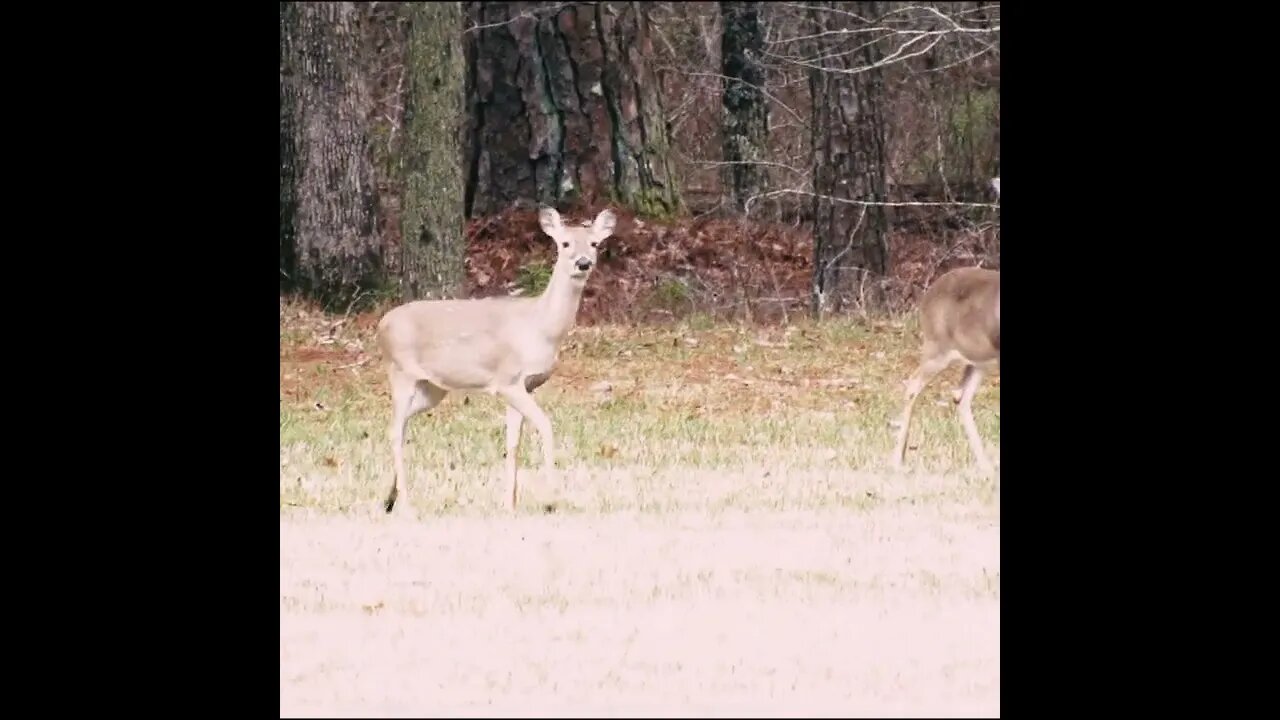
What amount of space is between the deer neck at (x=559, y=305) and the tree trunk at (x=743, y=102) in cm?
1411

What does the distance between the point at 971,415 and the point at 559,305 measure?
7.27 ft

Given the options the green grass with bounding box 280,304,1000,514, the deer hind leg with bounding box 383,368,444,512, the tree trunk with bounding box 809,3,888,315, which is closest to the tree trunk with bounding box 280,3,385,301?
the green grass with bounding box 280,304,1000,514

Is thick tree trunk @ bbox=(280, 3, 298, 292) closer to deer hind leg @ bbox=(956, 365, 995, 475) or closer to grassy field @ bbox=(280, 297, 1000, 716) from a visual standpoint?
grassy field @ bbox=(280, 297, 1000, 716)

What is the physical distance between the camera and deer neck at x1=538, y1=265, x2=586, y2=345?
9141 mm

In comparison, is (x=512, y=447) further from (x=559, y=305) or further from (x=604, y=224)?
(x=604, y=224)

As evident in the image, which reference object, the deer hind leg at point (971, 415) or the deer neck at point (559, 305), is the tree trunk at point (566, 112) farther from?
the deer neck at point (559, 305)

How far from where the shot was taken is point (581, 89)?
19.7 m

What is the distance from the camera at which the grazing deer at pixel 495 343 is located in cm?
905

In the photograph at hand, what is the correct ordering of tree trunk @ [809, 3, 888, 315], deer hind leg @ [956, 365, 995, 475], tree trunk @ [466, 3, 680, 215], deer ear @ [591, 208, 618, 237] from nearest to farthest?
deer ear @ [591, 208, 618, 237], deer hind leg @ [956, 365, 995, 475], tree trunk @ [809, 3, 888, 315], tree trunk @ [466, 3, 680, 215]

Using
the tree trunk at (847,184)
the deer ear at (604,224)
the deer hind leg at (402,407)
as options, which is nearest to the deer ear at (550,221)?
the deer ear at (604,224)

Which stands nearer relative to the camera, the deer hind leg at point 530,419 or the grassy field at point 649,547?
the grassy field at point 649,547
